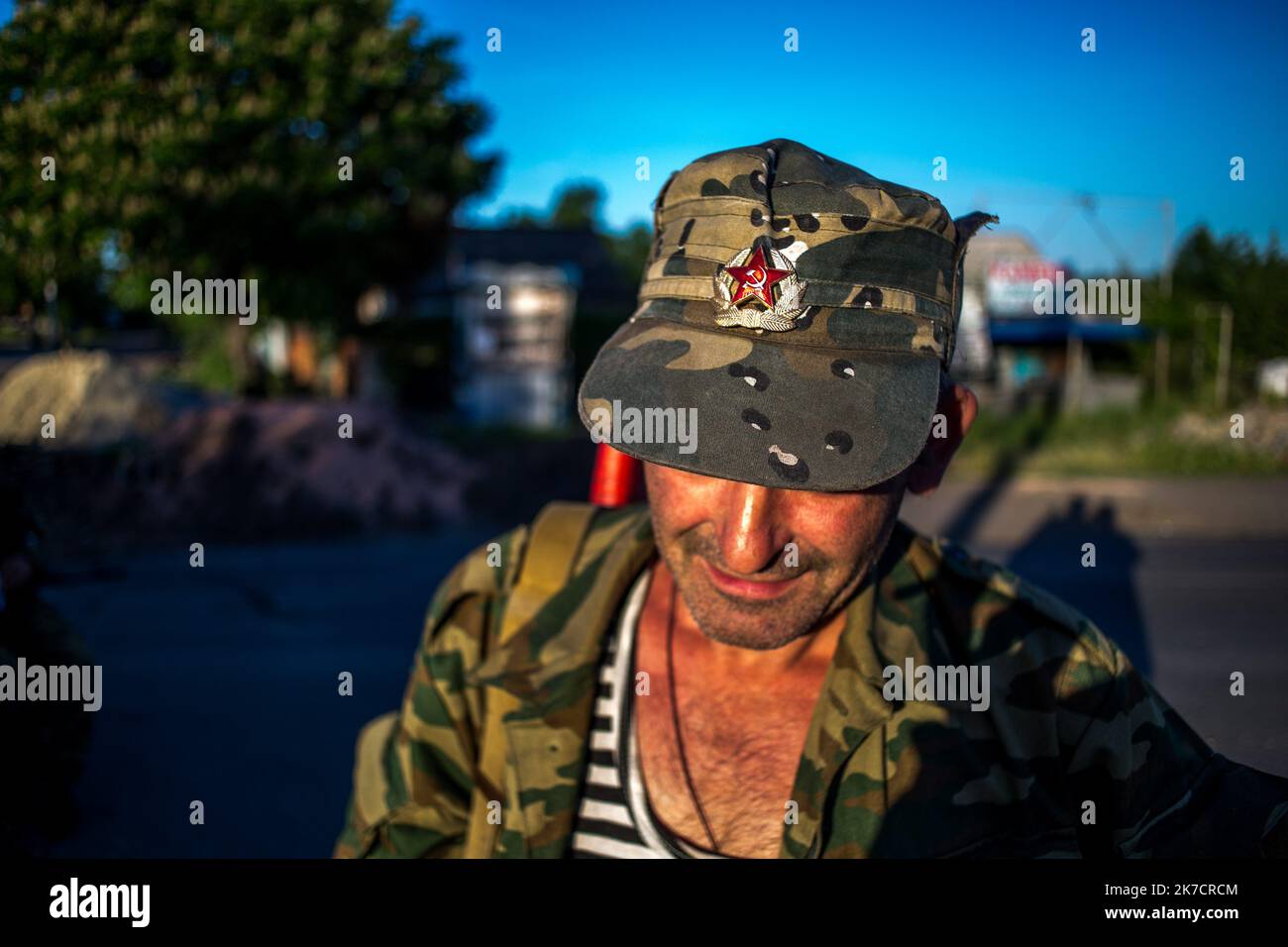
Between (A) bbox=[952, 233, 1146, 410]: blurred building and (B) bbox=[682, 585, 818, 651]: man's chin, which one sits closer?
(B) bbox=[682, 585, 818, 651]: man's chin

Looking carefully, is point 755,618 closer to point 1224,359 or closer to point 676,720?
point 676,720

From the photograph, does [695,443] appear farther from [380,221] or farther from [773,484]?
[380,221]

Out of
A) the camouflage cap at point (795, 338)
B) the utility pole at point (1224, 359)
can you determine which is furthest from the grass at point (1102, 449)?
the camouflage cap at point (795, 338)

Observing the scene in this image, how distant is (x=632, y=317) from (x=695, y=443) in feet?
1.10

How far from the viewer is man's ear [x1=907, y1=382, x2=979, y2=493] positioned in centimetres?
166

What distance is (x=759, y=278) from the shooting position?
1.46 metres

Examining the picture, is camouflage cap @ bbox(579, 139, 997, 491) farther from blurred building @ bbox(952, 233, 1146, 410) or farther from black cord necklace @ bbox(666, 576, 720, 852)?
blurred building @ bbox(952, 233, 1146, 410)

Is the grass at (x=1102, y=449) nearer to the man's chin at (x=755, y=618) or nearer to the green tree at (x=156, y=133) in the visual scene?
the man's chin at (x=755, y=618)

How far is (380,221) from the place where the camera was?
11.5 m

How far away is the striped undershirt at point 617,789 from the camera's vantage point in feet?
5.25

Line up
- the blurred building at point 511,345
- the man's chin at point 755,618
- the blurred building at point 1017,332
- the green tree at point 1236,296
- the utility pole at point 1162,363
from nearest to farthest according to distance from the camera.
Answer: the green tree at point 1236,296, the man's chin at point 755,618, the utility pole at point 1162,363, the blurred building at point 511,345, the blurred building at point 1017,332

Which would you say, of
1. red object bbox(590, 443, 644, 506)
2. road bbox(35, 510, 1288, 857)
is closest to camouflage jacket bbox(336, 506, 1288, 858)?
road bbox(35, 510, 1288, 857)

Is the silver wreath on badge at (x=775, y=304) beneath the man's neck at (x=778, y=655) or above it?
above
